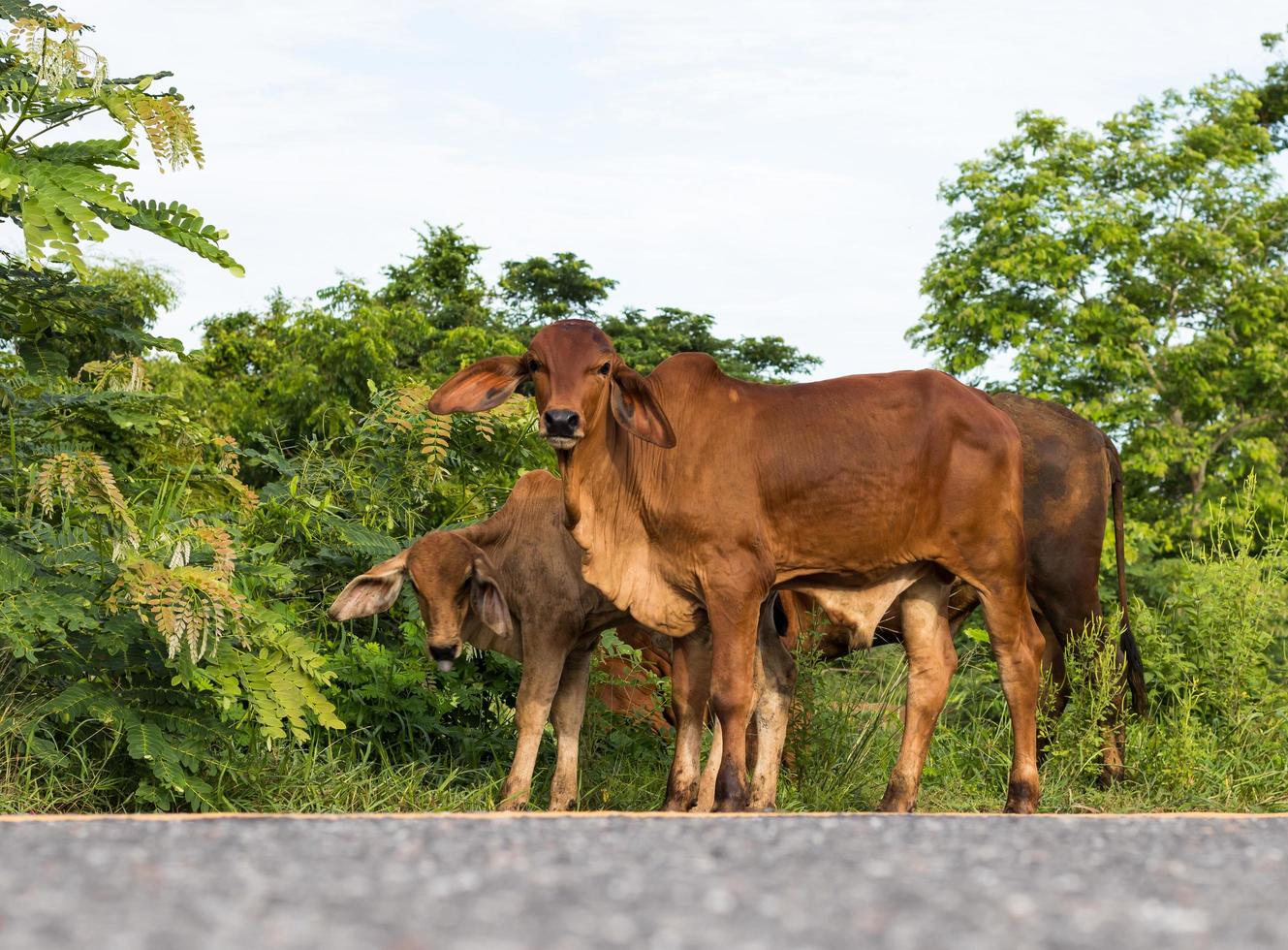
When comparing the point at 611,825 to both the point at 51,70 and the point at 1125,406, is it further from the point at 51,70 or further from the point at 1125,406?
the point at 1125,406

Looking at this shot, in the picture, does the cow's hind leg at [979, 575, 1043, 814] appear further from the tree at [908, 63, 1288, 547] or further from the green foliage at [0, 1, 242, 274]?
the tree at [908, 63, 1288, 547]

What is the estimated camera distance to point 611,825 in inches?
151

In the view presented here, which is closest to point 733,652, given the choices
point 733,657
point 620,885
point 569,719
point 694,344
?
point 733,657

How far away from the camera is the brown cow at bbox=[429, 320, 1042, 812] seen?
6.22 metres

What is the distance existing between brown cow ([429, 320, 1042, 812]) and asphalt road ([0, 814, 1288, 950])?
96.4 inches

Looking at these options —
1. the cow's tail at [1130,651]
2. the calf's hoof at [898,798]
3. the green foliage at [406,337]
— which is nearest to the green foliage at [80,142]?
the calf's hoof at [898,798]

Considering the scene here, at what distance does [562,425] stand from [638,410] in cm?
45

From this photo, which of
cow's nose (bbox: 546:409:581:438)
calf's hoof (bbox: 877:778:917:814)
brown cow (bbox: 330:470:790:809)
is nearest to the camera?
cow's nose (bbox: 546:409:581:438)

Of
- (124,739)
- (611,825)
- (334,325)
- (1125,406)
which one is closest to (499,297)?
(334,325)

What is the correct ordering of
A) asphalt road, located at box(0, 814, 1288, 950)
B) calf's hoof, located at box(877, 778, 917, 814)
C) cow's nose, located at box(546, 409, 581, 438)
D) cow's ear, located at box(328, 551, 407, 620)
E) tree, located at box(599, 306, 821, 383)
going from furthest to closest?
tree, located at box(599, 306, 821, 383) → cow's ear, located at box(328, 551, 407, 620) → calf's hoof, located at box(877, 778, 917, 814) → cow's nose, located at box(546, 409, 581, 438) → asphalt road, located at box(0, 814, 1288, 950)

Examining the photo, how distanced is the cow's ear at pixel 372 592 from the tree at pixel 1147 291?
25222 mm

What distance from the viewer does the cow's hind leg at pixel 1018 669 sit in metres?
6.54

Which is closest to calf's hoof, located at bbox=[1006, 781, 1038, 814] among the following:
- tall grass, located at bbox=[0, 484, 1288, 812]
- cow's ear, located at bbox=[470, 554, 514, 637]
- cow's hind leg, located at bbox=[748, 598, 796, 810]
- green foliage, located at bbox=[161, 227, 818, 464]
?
cow's hind leg, located at bbox=[748, 598, 796, 810]

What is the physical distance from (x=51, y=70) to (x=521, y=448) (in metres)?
3.74
